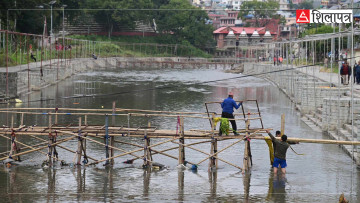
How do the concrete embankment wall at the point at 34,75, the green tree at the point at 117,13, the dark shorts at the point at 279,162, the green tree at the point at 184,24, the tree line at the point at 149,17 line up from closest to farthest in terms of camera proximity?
the dark shorts at the point at 279,162
the concrete embankment wall at the point at 34,75
the tree line at the point at 149,17
the green tree at the point at 117,13
the green tree at the point at 184,24

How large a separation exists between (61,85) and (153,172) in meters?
39.0

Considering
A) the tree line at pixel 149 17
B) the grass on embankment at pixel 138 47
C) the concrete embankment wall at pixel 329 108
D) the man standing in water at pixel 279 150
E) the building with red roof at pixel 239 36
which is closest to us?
the man standing in water at pixel 279 150

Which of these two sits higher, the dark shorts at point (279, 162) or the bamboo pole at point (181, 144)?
the bamboo pole at point (181, 144)

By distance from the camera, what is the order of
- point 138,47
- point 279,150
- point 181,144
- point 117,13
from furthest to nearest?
1. point 138,47
2. point 117,13
3. point 181,144
4. point 279,150

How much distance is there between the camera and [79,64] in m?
84.6

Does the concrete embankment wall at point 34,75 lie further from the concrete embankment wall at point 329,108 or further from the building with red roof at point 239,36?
the building with red roof at point 239,36

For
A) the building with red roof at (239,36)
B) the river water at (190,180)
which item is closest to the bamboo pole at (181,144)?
the river water at (190,180)

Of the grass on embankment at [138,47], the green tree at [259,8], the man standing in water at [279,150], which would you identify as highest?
the green tree at [259,8]

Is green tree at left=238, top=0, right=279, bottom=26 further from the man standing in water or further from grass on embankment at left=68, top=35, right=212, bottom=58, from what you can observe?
the man standing in water

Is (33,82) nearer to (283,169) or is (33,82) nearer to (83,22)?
(283,169)

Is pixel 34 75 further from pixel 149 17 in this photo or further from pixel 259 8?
pixel 259 8

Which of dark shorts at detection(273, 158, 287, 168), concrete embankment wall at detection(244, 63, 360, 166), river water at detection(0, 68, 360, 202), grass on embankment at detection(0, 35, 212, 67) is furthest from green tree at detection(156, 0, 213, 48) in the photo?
dark shorts at detection(273, 158, 287, 168)

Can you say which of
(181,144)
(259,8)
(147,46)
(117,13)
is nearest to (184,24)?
(147,46)

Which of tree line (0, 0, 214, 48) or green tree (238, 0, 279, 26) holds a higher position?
green tree (238, 0, 279, 26)
